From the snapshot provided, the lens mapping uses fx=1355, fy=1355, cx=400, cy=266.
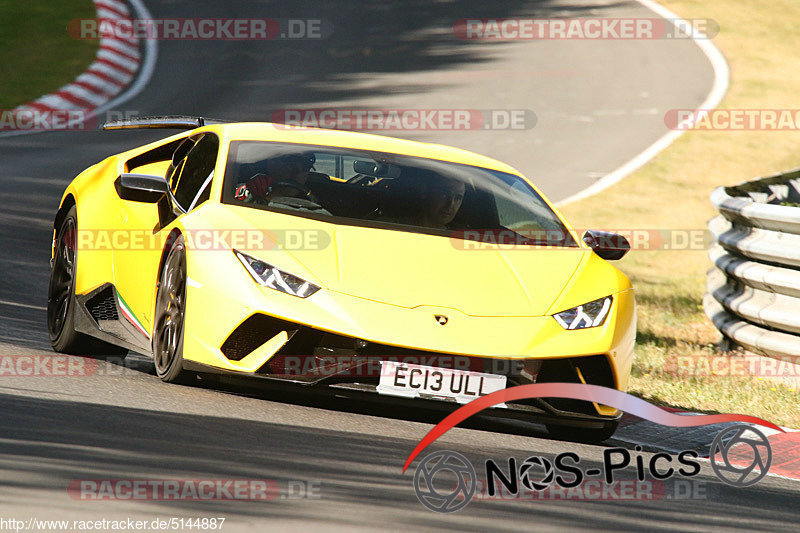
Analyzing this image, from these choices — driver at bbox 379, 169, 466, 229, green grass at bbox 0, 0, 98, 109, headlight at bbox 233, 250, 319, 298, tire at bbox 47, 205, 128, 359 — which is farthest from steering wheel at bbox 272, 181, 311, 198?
green grass at bbox 0, 0, 98, 109

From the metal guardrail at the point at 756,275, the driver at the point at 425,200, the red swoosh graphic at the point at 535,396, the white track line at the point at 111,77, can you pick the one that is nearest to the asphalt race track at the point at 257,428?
the red swoosh graphic at the point at 535,396

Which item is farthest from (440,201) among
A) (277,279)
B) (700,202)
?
(700,202)

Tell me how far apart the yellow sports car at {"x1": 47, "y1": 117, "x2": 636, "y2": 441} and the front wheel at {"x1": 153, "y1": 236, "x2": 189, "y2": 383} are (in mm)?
14

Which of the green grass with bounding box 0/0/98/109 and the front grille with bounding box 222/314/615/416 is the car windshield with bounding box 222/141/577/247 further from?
the green grass with bounding box 0/0/98/109

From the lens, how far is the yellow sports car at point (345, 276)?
19.2 ft

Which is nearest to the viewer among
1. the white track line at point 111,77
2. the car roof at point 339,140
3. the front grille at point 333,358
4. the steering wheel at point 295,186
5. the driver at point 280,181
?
the front grille at point 333,358

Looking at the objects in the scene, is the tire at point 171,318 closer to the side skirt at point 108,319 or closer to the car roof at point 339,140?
the side skirt at point 108,319

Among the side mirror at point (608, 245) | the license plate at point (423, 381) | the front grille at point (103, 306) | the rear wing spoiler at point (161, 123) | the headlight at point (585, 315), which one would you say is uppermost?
the rear wing spoiler at point (161, 123)

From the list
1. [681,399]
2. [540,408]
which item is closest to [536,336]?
[540,408]

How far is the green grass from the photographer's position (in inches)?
840

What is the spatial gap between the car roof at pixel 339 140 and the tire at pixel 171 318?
105 centimetres

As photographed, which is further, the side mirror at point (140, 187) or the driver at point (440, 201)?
the driver at point (440, 201)

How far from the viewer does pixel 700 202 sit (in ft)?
56.5

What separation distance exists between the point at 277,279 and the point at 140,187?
1.22 m
